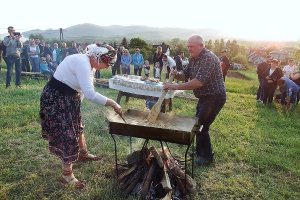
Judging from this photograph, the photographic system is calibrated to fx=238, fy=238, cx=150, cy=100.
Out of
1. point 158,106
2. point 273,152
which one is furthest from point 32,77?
point 273,152

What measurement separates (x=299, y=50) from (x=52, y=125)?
23967 millimetres

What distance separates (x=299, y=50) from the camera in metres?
21.3

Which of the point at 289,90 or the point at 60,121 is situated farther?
the point at 289,90

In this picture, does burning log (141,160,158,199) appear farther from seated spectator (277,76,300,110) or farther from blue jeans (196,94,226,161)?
seated spectator (277,76,300,110)

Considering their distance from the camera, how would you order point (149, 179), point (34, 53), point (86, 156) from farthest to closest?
point (34, 53), point (86, 156), point (149, 179)

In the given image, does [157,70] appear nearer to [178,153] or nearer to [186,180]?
[178,153]

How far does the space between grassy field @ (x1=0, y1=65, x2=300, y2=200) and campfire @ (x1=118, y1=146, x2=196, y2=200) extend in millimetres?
154

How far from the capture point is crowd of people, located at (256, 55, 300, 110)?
8.30 meters

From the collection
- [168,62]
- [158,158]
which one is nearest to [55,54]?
[168,62]

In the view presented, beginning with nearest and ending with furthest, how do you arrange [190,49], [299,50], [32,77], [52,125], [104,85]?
[52,125], [190,49], [104,85], [32,77], [299,50]

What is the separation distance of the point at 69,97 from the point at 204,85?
1.95 metres

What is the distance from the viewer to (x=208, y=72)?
325 centimetres

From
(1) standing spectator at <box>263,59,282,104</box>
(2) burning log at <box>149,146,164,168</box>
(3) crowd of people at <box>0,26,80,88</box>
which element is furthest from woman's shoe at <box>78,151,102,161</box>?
(1) standing spectator at <box>263,59,282,104</box>

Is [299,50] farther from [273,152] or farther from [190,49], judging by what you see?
[190,49]
